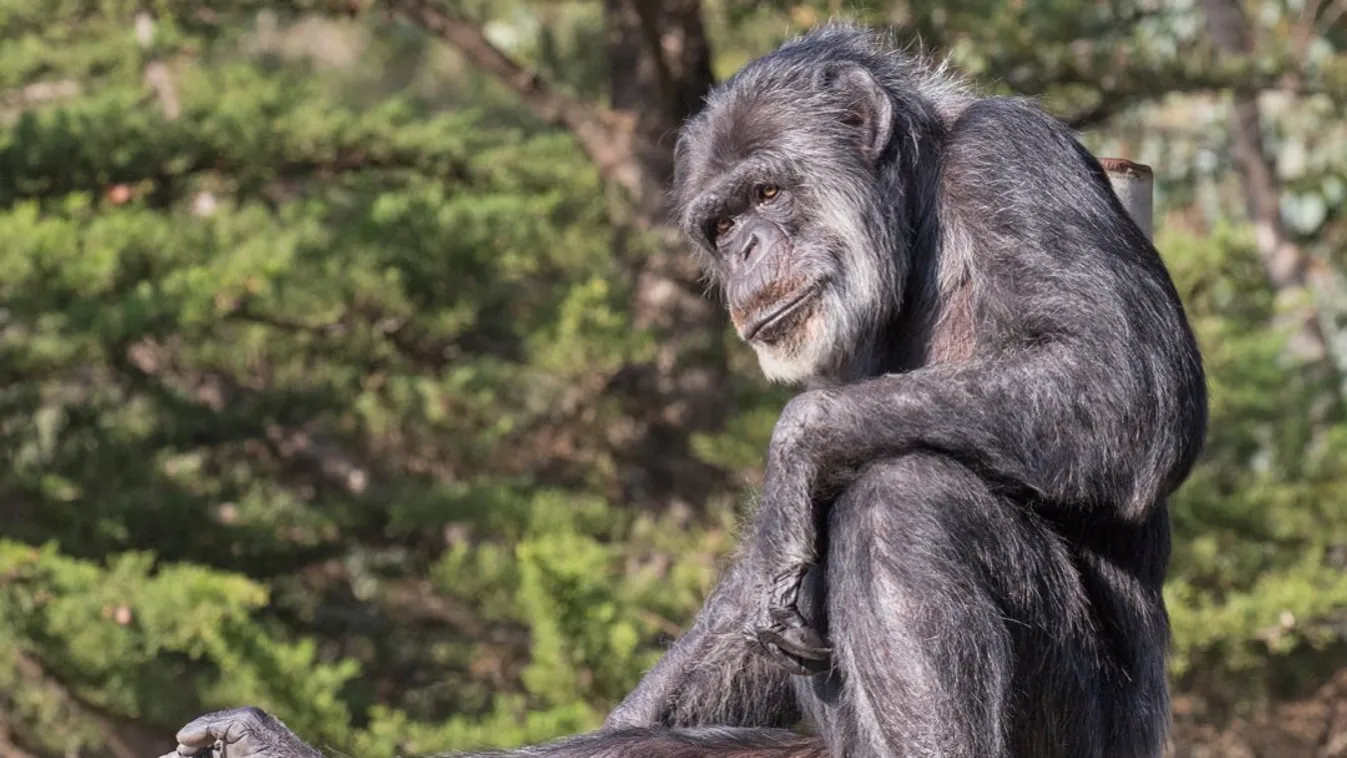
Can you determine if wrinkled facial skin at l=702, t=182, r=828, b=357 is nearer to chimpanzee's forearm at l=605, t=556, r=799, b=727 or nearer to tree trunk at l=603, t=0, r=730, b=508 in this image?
chimpanzee's forearm at l=605, t=556, r=799, b=727

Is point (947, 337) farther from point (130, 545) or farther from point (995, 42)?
point (130, 545)

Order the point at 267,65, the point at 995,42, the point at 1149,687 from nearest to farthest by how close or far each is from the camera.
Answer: the point at 1149,687 < the point at 995,42 < the point at 267,65

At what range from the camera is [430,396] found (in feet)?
34.7

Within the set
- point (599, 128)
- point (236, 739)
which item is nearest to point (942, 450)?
point (236, 739)

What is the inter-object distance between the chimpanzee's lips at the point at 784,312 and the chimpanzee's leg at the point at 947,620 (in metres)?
0.76

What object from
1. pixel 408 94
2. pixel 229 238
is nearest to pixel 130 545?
pixel 229 238

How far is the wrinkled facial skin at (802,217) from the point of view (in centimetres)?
460

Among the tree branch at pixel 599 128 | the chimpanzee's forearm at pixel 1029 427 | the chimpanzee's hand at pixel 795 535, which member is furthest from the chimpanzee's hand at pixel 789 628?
the tree branch at pixel 599 128

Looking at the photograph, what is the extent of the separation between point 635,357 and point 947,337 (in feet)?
18.7

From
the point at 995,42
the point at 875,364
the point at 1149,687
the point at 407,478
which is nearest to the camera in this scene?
the point at 1149,687

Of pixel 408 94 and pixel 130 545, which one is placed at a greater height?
pixel 408 94

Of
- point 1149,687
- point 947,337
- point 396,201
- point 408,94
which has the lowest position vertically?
point 1149,687

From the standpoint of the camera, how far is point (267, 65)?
16.3 m

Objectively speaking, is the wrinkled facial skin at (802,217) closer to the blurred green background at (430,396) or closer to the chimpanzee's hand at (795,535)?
the chimpanzee's hand at (795,535)
